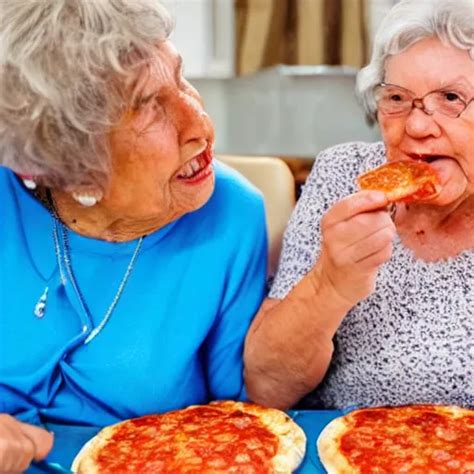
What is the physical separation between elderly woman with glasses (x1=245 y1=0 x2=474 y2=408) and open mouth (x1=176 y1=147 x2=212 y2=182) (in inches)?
10.2

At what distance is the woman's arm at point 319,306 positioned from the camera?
4.36ft

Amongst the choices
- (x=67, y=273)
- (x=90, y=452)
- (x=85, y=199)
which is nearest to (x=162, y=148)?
(x=85, y=199)

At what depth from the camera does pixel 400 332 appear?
1567mm

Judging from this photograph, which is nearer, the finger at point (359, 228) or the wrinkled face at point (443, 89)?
the finger at point (359, 228)

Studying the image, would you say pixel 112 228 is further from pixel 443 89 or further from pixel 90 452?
pixel 443 89

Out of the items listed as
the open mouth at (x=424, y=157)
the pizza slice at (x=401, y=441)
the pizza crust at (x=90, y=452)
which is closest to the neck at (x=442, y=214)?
the open mouth at (x=424, y=157)

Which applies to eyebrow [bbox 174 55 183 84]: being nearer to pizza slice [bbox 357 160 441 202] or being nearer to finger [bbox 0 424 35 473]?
pizza slice [bbox 357 160 441 202]

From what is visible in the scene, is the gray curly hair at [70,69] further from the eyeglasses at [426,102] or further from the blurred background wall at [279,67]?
the blurred background wall at [279,67]

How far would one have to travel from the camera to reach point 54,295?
159 centimetres

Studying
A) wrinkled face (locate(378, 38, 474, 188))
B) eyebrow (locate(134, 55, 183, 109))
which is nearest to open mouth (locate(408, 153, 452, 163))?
wrinkled face (locate(378, 38, 474, 188))

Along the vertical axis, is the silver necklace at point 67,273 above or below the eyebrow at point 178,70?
below

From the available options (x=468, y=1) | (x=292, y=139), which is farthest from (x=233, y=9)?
(x=468, y=1)

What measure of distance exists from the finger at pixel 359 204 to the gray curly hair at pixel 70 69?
1.39ft

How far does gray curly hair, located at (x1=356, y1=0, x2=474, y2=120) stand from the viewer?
57.2 inches
